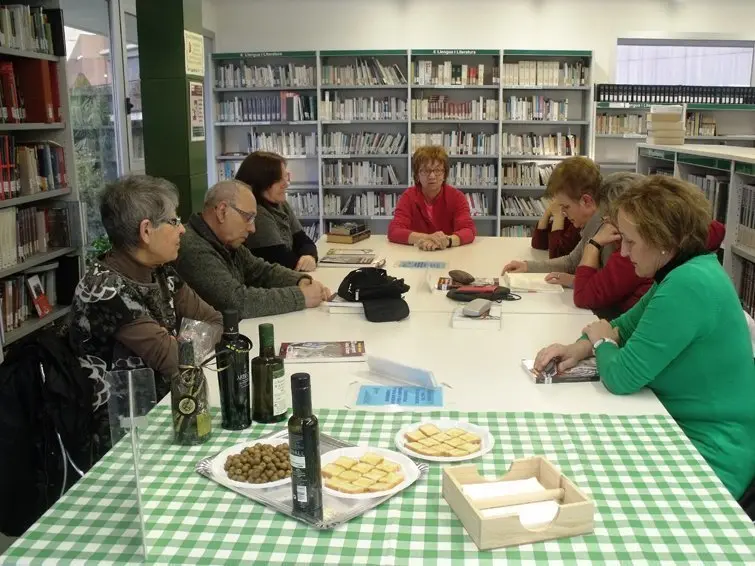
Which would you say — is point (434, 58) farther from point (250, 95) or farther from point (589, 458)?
point (589, 458)

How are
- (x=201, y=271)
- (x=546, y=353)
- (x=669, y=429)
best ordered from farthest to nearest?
(x=201, y=271)
(x=546, y=353)
(x=669, y=429)

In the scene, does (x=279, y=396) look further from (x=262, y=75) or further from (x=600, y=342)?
(x=262, y=75)

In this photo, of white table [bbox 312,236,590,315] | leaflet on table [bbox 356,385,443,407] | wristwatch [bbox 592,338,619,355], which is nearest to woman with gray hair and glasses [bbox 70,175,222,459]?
leaflet on table [bbox 356,385,443,407]

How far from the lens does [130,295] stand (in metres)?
2.14

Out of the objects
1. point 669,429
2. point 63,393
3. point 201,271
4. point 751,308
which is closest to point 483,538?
point 669,429

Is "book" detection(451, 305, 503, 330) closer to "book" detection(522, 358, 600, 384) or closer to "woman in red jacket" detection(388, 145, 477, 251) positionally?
"book" detection(522, 358, 600, 384)

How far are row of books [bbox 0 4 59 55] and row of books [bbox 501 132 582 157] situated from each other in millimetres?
4324

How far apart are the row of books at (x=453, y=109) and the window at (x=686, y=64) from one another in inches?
57.0

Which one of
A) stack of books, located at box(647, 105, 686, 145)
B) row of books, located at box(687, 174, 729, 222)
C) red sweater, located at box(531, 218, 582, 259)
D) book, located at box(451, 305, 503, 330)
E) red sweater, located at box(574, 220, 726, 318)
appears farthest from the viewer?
stack of books, located at box(647, 105, 686, 145)

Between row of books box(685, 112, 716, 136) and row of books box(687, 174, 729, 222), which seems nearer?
row of books box(687, 174, 729, 222)

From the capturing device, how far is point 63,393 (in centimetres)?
187

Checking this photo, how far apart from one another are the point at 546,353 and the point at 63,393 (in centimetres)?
127

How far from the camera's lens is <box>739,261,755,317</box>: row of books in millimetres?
3887

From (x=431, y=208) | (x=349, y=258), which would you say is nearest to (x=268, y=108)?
(x=431, y=208)
